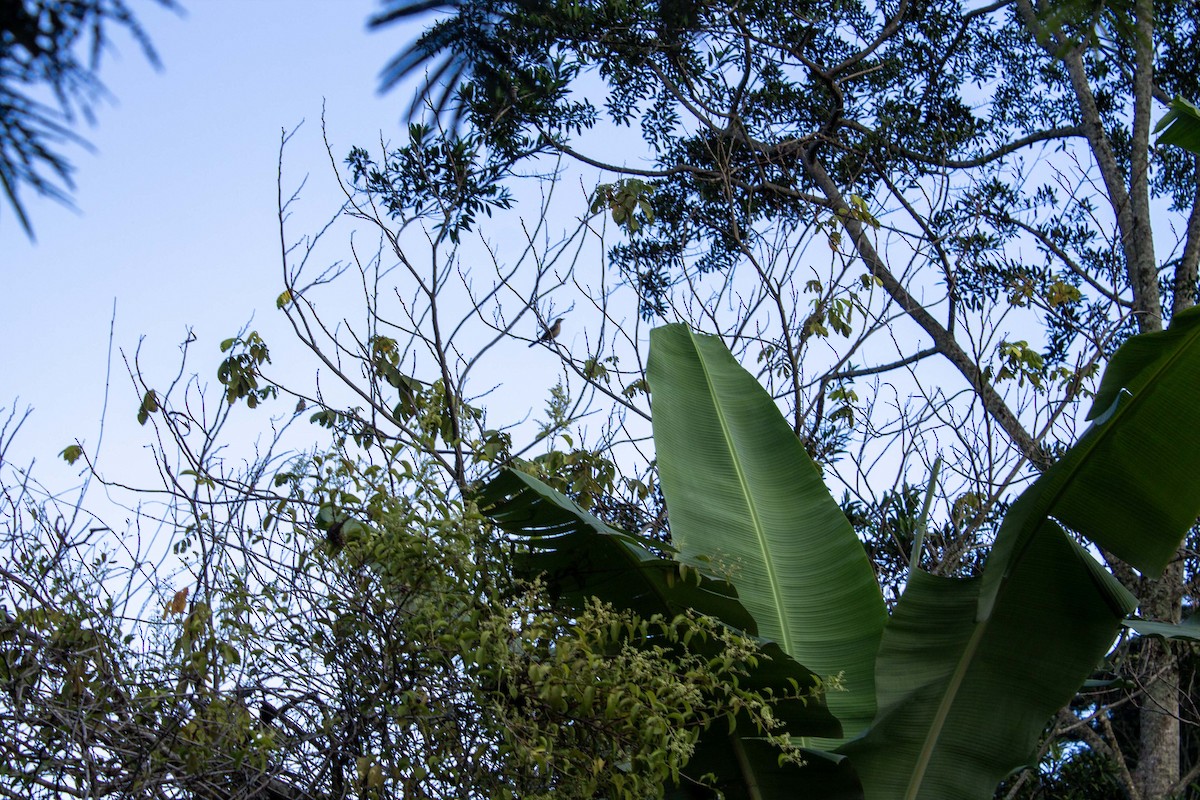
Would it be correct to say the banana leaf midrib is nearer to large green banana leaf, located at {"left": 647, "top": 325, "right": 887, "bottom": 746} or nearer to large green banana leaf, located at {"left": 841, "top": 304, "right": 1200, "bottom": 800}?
large green banana leaf, located at {"left": 647, "top": 325, "right": 887, "bottom": 746}

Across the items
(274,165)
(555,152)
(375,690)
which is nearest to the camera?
(375,690)

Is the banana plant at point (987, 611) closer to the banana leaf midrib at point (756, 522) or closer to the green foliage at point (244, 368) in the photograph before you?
the banana leaf midrib at point (756, 522)

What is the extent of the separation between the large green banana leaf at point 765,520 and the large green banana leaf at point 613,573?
13cm

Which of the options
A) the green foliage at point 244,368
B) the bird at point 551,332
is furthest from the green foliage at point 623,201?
the green foliage at point 244,368

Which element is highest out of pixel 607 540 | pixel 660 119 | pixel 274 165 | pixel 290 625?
pixel 660 119

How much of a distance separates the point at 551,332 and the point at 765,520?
171 cm

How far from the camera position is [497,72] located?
1.29m

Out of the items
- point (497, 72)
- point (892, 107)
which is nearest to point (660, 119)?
point (892, 107)

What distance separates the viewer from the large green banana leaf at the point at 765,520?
12.6ft

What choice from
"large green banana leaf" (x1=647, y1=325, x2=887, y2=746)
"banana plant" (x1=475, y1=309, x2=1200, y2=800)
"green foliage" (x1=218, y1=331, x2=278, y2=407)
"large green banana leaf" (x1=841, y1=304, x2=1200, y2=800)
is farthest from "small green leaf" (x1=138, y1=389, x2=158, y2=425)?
"large green banana leaf" (x1=841, y1=304, x2=1200, y2=800)

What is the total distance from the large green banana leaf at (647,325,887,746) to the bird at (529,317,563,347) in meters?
0.83

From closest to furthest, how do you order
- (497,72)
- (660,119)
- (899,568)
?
(497,72) < (899,568) < (660,119)

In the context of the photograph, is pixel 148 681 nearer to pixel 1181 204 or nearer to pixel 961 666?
pixel 961 666

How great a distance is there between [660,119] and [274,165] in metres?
4.59
